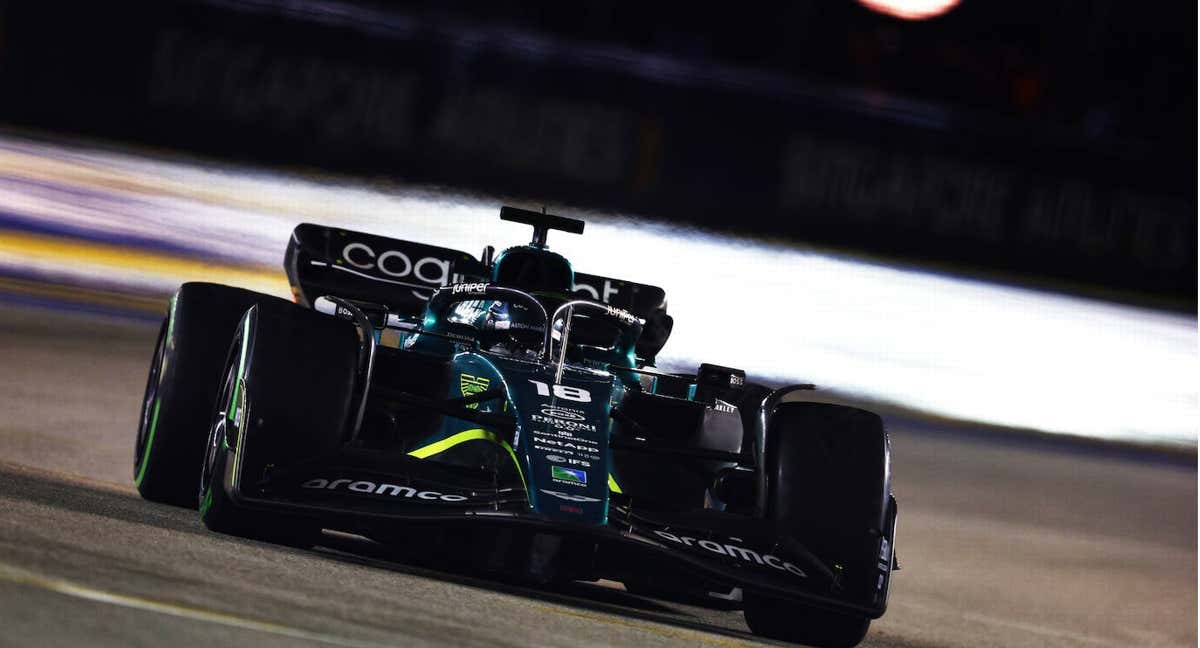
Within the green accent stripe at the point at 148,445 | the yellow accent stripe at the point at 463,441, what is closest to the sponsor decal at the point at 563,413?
the yellow accent stripe at the point at 463,441

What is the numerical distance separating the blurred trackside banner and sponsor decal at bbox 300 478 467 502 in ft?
46.5

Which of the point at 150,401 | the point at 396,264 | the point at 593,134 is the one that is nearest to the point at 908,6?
the point at 593,134

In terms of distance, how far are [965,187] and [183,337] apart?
49.6 feet

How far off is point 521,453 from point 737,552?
73cm

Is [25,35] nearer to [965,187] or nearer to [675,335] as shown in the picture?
[675,335]

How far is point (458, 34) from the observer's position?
20.7m

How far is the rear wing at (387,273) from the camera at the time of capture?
816 cm

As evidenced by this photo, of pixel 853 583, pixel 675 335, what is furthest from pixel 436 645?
pixel 675 335

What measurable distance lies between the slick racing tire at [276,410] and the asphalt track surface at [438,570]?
5.3 inches

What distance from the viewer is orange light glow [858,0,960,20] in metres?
23.2

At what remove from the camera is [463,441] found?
631 centimetres

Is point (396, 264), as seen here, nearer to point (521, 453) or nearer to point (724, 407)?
point (724, 407)

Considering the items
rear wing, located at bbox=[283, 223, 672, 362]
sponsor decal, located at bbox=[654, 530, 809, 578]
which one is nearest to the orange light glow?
rear wing, located at bbox=[283, 223, 672, 362]

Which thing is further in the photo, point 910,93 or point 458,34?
→ point 910,93
